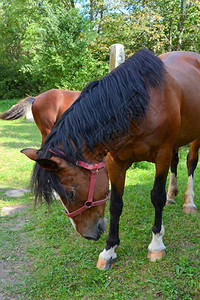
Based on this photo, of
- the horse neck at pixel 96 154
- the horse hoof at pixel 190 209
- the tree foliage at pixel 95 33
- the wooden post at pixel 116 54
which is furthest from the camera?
the tree foliage at pixel 95 33

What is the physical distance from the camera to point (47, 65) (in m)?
14.8

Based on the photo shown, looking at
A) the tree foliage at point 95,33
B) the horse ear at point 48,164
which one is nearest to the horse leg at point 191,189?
the horse ear at point 48,164

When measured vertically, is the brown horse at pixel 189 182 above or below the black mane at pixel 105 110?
below

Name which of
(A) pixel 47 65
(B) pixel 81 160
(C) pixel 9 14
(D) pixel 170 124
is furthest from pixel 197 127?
(C) pixel 9 14

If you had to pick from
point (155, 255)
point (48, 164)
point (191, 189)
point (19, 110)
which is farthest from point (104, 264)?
point (19, 110)

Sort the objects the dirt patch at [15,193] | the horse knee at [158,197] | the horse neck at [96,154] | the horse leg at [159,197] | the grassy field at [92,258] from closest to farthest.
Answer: the horse neck at [96,154]
the grassy field at [92,258]
the horse leg at [159,197]
the horse knee at [158,197]
the dirt patch at [15,193]

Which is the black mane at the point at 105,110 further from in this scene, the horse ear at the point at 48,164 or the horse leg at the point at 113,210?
the horse leg at the point at 113,210

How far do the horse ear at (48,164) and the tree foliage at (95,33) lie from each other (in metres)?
10.4

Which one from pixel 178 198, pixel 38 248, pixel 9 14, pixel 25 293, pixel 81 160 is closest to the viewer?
pixel 81 160

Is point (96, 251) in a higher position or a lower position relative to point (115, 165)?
lower

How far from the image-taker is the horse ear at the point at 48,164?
5.16ft

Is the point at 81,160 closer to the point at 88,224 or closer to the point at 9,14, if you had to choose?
the point at 88,224

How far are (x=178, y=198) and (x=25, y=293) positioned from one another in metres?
2.58

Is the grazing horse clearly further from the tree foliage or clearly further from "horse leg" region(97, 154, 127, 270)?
the tree foliage
